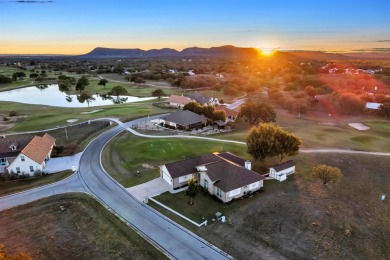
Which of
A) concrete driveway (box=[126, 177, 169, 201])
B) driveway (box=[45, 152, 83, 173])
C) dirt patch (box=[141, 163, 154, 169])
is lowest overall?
concrete driveway (box=[126, 177, 169, 201])

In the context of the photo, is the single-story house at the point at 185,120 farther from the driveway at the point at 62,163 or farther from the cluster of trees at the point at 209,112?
the driveway at the point at 62,163

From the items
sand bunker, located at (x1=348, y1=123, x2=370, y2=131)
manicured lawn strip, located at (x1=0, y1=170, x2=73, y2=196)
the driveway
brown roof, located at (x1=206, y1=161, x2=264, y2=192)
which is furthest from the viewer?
sand bunker, located at (x1=348, y1=123, x2=370, y2=131)

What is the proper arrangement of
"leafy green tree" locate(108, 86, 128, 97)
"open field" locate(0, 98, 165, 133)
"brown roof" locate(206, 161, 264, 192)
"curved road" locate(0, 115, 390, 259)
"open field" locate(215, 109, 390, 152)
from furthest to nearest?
"leafy green tree" locate(108, 86, 128, 97)
"open field" locate(0, 98, 165, 133)
"open field" locate(215, 109, 390, 152)
"brown roof" locate(206, 161, 264, 192)
"curved road" locate(0, 115, 390, 259)

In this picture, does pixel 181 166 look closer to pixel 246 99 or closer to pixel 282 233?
pixel 282 233

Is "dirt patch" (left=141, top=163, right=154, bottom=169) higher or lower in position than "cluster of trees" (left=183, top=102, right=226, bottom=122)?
lower

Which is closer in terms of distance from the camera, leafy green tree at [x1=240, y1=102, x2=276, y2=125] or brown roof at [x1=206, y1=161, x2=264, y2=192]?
brown roof at [x1=206, y1=161, x2=264, y2=192]

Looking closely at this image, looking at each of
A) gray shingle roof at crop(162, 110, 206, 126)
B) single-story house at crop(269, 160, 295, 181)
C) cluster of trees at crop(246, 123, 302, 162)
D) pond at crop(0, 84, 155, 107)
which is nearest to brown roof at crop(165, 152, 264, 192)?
single-story house at crop(269, 160, 295, 181)

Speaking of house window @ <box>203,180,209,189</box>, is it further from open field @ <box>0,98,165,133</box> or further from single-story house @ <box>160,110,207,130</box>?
open field @ <box>0,98,165,133</box>

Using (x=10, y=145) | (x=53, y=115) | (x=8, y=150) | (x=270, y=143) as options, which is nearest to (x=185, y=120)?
(x=270, y=143)
